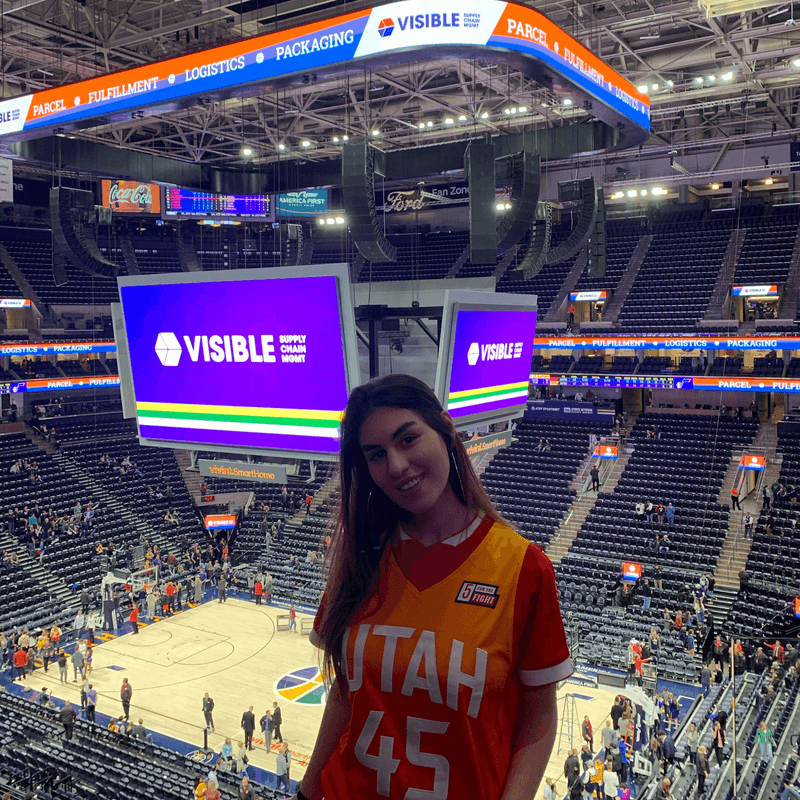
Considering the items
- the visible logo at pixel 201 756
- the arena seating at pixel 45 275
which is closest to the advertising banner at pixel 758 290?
the visible logo at pixel 201 756

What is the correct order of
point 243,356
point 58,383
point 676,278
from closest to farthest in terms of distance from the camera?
1. point 243,356
2. point 58,383
3. point 676,278

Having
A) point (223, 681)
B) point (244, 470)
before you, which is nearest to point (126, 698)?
point (223, 681)

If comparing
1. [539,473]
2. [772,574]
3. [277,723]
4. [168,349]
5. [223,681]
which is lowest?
[223,681]

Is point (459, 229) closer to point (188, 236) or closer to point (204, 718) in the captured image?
point (188, 236)

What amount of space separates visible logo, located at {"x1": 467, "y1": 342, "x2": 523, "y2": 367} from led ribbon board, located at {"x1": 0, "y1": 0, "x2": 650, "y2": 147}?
256 centimetres

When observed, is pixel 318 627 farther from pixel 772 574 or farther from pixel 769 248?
pixel 769 248

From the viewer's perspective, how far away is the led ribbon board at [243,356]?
249 inches

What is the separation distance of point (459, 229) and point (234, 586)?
19161mm

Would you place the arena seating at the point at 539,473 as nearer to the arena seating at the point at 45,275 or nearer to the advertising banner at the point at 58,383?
the advertising banner at the point at 58,383

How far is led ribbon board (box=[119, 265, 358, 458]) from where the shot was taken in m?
6.31

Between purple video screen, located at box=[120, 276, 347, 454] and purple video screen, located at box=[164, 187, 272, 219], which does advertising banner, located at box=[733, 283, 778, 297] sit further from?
purple video screen, located at box=[120, 276, 347, 454]

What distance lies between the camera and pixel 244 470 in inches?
279

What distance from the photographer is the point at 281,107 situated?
21219 mm

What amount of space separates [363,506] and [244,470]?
17.7 ft
